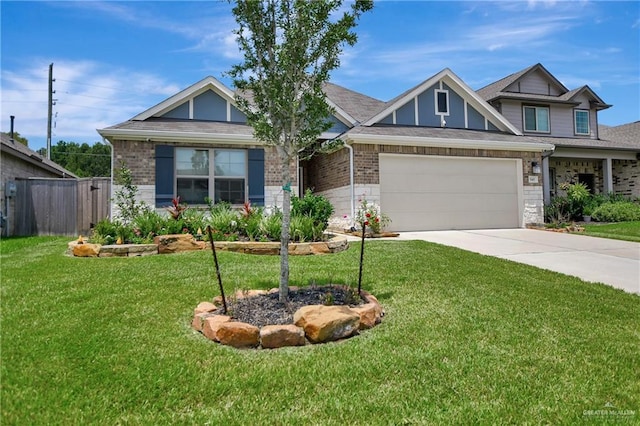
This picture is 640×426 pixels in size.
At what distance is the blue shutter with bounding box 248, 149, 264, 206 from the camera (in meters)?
11.2

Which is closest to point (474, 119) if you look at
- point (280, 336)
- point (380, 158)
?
point (380, 158)

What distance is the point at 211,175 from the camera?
11.1m

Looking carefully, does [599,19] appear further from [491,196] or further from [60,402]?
[60,402]

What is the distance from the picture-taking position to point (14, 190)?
1128cm

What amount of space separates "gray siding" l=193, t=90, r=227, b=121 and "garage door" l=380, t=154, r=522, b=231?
533 cm

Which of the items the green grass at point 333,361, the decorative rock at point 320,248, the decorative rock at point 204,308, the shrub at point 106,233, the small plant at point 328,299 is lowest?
the green grass at point 333,361

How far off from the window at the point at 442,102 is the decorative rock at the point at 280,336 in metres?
12.2

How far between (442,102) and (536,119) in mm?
6277

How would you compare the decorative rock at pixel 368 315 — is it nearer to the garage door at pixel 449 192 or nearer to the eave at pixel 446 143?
the eave at pixel 446 143

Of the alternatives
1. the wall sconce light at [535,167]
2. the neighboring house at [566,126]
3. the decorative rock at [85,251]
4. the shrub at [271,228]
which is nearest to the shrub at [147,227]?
the decorative rock at [85,251]

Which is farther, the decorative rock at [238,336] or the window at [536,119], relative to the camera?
the window at [536,119]

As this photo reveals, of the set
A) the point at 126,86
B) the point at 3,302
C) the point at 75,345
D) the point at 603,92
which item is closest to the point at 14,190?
the point at 126,86

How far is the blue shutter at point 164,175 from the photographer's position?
10547mm

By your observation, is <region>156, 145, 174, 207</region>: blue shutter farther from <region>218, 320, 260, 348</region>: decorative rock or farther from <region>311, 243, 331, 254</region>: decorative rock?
<region>218, 320, 260, 348</region>: decorative rock
